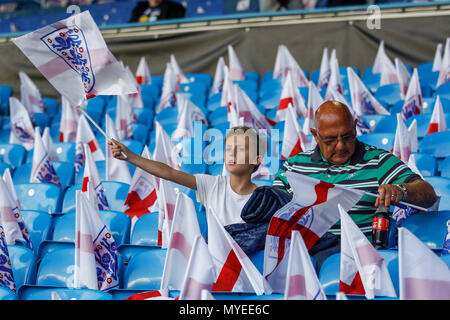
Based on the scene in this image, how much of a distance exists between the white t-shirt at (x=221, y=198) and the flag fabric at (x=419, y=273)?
1.14m

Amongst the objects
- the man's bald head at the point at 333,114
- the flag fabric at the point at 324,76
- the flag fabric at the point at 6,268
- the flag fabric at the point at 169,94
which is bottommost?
the flag fabric at the point at 6,268

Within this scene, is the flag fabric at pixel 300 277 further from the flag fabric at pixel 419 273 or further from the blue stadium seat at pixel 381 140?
the blue stadium seat at pixel 381 140

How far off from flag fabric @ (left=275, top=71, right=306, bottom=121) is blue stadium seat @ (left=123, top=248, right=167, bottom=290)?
268cm

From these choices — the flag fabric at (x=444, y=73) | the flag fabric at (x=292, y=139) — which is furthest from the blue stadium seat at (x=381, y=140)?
the flag fabric at (x=444, y=73)

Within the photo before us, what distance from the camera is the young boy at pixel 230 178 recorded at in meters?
3.14

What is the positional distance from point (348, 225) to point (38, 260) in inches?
61.1

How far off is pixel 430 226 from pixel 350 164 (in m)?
0.44

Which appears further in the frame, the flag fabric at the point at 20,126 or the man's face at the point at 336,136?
the flag fabric at the point at 20,126

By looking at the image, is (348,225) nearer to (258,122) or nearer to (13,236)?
(13,236)

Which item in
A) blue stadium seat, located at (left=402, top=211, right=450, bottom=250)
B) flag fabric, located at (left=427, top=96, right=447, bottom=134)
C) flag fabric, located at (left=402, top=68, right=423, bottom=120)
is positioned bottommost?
blue stadium seat, located at (left=402, top=211, right=450, bottom=250)

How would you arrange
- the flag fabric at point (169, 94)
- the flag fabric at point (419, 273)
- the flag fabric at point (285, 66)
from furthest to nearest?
the flag fabric at point (285, 66)
the flag fabric at point (169, 94)
the flag fabric at point (419, 273)

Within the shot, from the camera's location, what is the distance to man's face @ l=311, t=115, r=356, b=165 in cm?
308

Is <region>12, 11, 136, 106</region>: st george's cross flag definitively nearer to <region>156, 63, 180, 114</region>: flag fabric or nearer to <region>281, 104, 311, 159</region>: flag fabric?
<region>281, 104, 311, 159</region>: flag fabric

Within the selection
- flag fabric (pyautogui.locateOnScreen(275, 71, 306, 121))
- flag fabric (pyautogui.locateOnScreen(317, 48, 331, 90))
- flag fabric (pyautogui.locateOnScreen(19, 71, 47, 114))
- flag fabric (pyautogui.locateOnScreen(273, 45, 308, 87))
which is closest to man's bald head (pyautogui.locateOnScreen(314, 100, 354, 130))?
flag fabric (pyautogui.locateOnScreen(275, 71, 306, 121))
